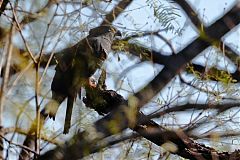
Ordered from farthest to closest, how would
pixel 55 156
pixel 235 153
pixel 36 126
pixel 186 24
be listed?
pixel 235 153
pixel 186 24
pixel 36 126
pixel 55 156

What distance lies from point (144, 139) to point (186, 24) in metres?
0.39

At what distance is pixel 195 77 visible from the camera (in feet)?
4.96

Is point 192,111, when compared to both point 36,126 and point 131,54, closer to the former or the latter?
point 131,54

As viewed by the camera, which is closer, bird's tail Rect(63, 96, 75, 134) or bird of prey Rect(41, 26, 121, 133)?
bird's tail Rect(63, 96, 75, 134)

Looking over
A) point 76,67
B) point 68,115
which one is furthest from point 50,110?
point 76,67

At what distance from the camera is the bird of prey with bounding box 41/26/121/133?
4.48 feet

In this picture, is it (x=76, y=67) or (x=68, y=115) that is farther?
(x=76, y=67)

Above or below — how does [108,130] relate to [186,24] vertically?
below

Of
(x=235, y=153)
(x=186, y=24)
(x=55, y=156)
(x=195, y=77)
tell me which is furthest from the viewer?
(x=195, y=77)

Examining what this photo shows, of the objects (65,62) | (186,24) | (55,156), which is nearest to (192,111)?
(186,24)

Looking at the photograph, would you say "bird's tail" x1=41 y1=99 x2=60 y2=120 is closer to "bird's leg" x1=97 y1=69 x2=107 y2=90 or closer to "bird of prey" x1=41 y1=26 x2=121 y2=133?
"bird of prey" x1=41 y1=26 x2=121 y2=133

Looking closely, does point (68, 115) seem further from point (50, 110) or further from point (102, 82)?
point (102, 82)

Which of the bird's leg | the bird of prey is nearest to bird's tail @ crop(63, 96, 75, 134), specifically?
the bird of prey

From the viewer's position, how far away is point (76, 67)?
145 centimetres
